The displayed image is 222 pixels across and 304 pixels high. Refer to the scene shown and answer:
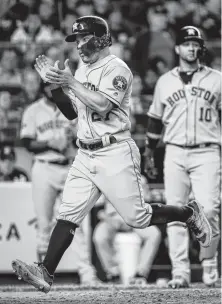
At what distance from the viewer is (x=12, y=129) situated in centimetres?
1025

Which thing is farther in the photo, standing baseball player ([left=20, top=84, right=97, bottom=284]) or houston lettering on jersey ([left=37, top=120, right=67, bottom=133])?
houston lettering on jersey ([left=37, top=120, right=67, bottom=133])

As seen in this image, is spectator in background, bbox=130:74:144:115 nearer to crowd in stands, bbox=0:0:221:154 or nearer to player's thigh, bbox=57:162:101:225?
crowd in stands, bbox=0:0:221:154

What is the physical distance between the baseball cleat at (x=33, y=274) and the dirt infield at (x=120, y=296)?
0.35 m

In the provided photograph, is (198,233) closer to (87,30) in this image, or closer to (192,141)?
(192,141)

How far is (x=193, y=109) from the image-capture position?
757 centimetres

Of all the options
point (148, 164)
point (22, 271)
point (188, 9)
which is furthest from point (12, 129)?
point (22, 271)

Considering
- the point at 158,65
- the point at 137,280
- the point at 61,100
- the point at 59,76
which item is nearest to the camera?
the point at 59,76

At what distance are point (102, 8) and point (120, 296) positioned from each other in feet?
21.8

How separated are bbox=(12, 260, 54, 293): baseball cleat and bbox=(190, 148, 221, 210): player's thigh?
7.22 feet

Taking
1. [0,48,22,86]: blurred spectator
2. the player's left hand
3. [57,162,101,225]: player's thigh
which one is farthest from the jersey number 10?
[0,48,22,86]: blurred spectator

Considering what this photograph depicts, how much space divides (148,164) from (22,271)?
8.07 feet

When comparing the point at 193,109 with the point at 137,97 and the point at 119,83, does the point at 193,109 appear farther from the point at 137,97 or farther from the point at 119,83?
the point at 137,97

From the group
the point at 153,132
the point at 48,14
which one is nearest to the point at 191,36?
the point at 153,132

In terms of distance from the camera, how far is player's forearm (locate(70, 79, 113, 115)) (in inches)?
220
